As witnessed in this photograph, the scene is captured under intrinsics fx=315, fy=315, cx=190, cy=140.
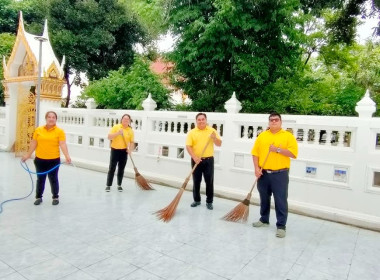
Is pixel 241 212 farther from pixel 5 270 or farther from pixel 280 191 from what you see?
pixel 5 270

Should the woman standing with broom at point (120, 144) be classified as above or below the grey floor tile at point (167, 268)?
above

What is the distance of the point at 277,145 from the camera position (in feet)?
13.9

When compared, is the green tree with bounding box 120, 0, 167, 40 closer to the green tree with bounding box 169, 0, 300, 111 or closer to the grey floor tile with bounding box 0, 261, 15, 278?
the green tree with bounding box 169, 0, 300, 111

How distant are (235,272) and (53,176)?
3523mm

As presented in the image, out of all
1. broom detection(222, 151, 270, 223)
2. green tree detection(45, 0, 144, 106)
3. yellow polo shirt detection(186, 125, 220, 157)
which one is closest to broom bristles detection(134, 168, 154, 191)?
yellow polo shirt detection(186, 125, 220, 157)

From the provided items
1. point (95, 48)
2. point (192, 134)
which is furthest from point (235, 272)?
point (95, 48)

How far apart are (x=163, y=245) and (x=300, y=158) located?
2.82 meters

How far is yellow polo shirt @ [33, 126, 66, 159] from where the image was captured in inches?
198

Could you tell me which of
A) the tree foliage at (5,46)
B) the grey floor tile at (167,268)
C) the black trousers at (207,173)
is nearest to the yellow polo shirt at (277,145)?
the black trousers at (207,173)

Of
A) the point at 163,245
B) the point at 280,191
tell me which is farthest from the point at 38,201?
the point at 280,191

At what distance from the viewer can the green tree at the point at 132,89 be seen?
9.66 metres

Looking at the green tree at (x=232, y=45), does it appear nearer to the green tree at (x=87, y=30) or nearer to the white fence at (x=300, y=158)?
the white fence at (x=300, y=158)

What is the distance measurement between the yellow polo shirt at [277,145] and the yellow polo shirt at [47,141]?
322 cm

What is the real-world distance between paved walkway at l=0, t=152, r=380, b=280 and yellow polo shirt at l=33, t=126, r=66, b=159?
860mm
